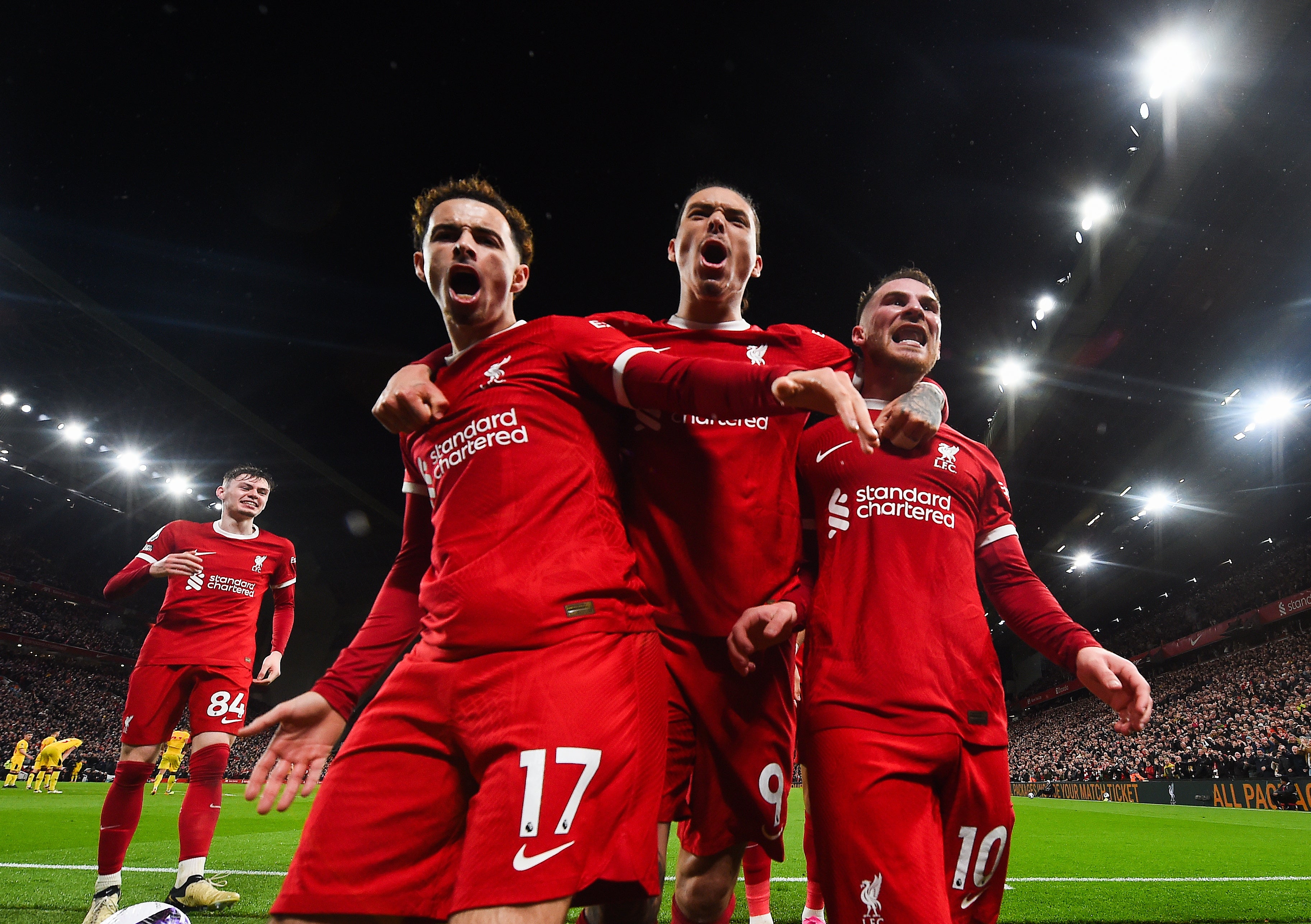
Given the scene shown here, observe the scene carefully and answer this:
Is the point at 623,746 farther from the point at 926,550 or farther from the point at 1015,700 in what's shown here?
the point at 1015,700

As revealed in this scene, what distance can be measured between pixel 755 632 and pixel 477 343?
1.04 m

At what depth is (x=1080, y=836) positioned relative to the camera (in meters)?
9.74

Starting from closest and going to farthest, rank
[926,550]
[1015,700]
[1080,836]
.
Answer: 1. [926,550]
2. [1080,836]
3. [1015,700]

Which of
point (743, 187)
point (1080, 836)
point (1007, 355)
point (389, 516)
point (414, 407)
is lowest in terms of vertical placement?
point (1080, 836)

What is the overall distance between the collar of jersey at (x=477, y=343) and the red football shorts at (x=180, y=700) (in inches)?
141

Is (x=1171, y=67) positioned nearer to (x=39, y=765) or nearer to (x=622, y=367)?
(x=622, y=367)

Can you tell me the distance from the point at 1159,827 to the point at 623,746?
13.0 metres

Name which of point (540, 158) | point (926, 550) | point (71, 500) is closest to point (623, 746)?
point (926, 550)

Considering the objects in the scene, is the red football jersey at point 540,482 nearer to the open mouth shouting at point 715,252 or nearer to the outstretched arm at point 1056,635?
the open mouth shouting at point 715,252

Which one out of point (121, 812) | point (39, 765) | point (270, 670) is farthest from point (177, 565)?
point (39, 765)

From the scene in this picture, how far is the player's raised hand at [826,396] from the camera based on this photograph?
1396 millimetres

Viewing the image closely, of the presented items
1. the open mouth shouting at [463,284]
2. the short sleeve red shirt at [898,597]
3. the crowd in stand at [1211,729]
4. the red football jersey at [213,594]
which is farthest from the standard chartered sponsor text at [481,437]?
the crowd in stand at [1211,729]

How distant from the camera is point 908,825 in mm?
1904

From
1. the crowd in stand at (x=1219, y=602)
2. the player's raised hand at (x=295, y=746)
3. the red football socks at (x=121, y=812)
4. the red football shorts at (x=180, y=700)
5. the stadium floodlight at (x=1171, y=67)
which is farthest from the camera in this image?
the crowd in stand at (x=1219, y=602)
